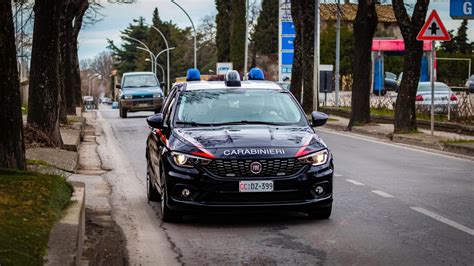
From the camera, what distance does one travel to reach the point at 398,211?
476 inches

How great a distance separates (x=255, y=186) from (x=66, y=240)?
3.34 meters

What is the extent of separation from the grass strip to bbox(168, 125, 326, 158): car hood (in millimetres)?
1448

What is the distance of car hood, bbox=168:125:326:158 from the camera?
35.3 ft

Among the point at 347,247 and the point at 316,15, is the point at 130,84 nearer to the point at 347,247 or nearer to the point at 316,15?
the point at 316,15

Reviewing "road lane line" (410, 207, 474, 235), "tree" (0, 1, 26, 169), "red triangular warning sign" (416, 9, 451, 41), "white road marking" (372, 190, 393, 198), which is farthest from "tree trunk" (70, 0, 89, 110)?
"road lane line" (410, 207, 474, 235)

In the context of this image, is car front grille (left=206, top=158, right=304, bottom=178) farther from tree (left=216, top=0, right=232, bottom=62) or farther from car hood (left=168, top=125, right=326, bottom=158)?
tree (left=216, top=0, right=232, bottom=62)

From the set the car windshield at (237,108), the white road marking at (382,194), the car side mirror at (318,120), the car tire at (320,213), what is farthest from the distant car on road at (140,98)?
the car tire at (320,213)

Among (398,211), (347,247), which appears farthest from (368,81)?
(347,247)

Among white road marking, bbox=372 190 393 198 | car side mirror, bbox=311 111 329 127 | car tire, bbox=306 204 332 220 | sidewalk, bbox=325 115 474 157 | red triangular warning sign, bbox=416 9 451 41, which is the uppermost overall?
red triangular warning sign, bbox=416 9 451 41

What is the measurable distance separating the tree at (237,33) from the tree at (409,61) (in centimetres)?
5523

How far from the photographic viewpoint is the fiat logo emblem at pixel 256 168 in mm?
10684

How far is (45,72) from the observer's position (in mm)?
22281

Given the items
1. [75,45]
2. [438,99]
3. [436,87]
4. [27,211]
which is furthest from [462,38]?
[27,211]

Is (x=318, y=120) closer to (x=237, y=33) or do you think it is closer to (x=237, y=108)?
(x=237, y=108)
